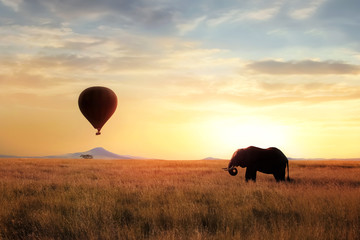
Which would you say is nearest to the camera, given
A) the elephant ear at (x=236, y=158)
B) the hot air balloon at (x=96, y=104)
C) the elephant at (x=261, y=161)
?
the elephant at (x=261, y=161)

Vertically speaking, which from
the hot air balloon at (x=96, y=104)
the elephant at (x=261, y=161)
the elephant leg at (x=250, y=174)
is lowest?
the elephant leg at (x=250, y=174)

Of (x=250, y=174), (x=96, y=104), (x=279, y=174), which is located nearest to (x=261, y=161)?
(x=250, y=174)

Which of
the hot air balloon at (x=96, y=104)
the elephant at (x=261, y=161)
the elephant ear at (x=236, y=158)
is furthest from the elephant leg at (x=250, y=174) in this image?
the hot air balloon at (x=96, y=104)

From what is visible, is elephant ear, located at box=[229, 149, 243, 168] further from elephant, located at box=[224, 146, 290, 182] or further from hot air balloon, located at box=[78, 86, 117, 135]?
hot air balloon, located at box=[78, 86, 117, 135]

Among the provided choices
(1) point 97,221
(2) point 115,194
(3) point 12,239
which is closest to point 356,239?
(1) point 97,221

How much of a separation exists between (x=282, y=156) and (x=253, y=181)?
1.89 m

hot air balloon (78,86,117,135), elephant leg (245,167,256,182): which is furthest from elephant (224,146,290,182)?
hot air balloon (78,86,117,135)

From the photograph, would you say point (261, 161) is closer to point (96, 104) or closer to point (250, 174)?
point (250, 174)

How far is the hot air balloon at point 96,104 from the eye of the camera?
19.8 metres

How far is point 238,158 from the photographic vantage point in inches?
608

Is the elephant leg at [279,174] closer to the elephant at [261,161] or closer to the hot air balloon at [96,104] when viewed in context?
the elephant at [261,161]

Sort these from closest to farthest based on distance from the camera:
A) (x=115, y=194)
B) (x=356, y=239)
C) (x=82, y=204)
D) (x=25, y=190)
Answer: (x=356, y=239)
(x=82, y=204)
(x=115, y=194)
(x=25, y=190)

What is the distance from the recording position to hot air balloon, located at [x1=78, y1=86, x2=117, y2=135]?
65.0ft

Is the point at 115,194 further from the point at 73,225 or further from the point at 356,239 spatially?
the point at 356,239
